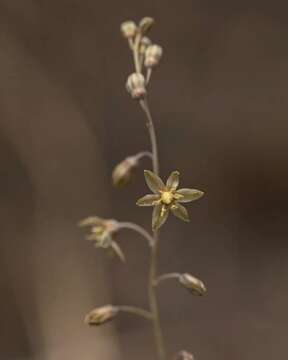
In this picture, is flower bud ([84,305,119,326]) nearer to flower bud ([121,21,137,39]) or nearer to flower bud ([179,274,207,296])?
flower bud ([179,274,207,296])

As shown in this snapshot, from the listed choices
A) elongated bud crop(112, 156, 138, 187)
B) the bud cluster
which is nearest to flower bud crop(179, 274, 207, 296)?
elongated bud crop(112, 156, 138, 187)

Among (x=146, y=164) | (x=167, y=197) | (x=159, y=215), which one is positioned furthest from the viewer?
(x=146, y=164)

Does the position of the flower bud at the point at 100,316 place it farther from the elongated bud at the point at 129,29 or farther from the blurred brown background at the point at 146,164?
the blurred brown background at the point at 146,164

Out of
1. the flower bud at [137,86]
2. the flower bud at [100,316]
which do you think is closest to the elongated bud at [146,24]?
the flower bud at [137,86]

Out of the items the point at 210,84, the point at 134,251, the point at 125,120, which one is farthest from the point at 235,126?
the point at 134,251

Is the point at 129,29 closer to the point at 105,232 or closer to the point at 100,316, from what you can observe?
the point at 105,232

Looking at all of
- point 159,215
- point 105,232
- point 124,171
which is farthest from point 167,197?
point 105,232

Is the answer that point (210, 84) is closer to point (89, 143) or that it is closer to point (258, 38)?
point (258, 38)

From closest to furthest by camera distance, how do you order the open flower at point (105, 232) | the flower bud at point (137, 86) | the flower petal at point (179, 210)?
the flower petal at point (179, 210) < the flower bud at point (137, 86) < the open flower at point (105, 232)
